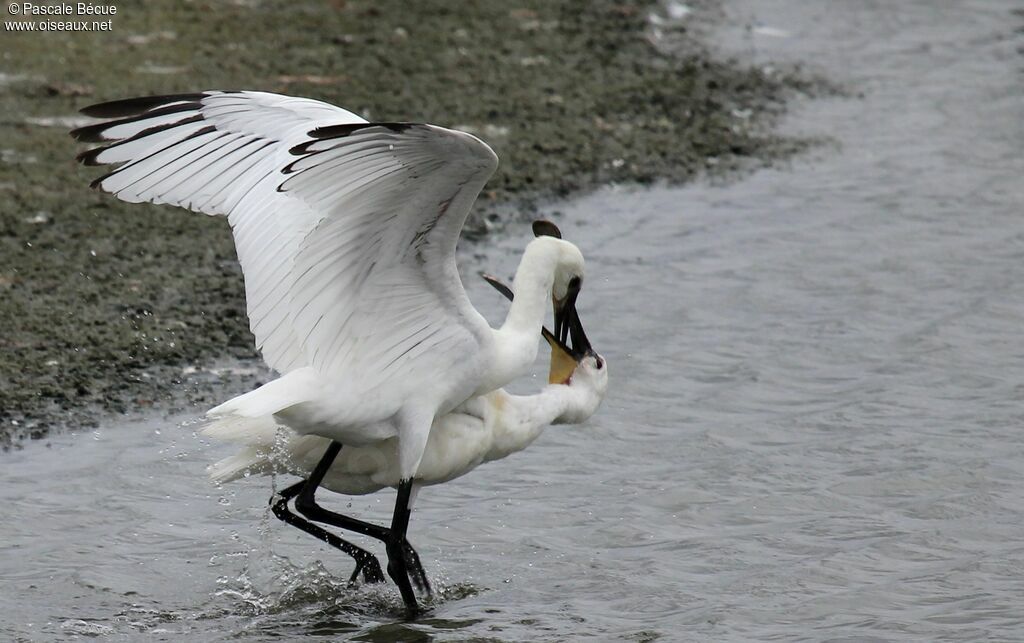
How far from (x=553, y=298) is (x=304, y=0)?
7325 millimetres

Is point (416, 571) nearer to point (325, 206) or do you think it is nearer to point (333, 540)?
point (333, 540)

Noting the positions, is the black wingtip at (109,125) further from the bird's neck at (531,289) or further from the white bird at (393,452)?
the bird's neck at (531,289)

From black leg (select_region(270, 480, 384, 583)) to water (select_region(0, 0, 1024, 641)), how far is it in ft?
0.31

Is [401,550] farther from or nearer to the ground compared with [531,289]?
nearer to the ground

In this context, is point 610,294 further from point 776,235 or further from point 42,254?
point 42,254

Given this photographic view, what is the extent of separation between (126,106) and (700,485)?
293 cm

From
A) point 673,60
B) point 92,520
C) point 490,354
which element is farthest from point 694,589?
point 673,60

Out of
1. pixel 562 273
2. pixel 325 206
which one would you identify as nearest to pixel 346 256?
pixel 325 206

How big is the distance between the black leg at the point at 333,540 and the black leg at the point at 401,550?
21 centimetres

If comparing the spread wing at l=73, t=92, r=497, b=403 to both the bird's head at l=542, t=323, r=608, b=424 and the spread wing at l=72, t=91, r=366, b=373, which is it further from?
the bird's head at l=542, t=323, r=608, b=424

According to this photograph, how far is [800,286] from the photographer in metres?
9.55

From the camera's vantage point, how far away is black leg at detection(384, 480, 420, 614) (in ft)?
20.4

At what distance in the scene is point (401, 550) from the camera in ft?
20.6

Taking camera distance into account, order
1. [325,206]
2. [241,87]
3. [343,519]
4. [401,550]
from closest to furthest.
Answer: [325,206] < [401,550] < [343,519] < [241,87]
